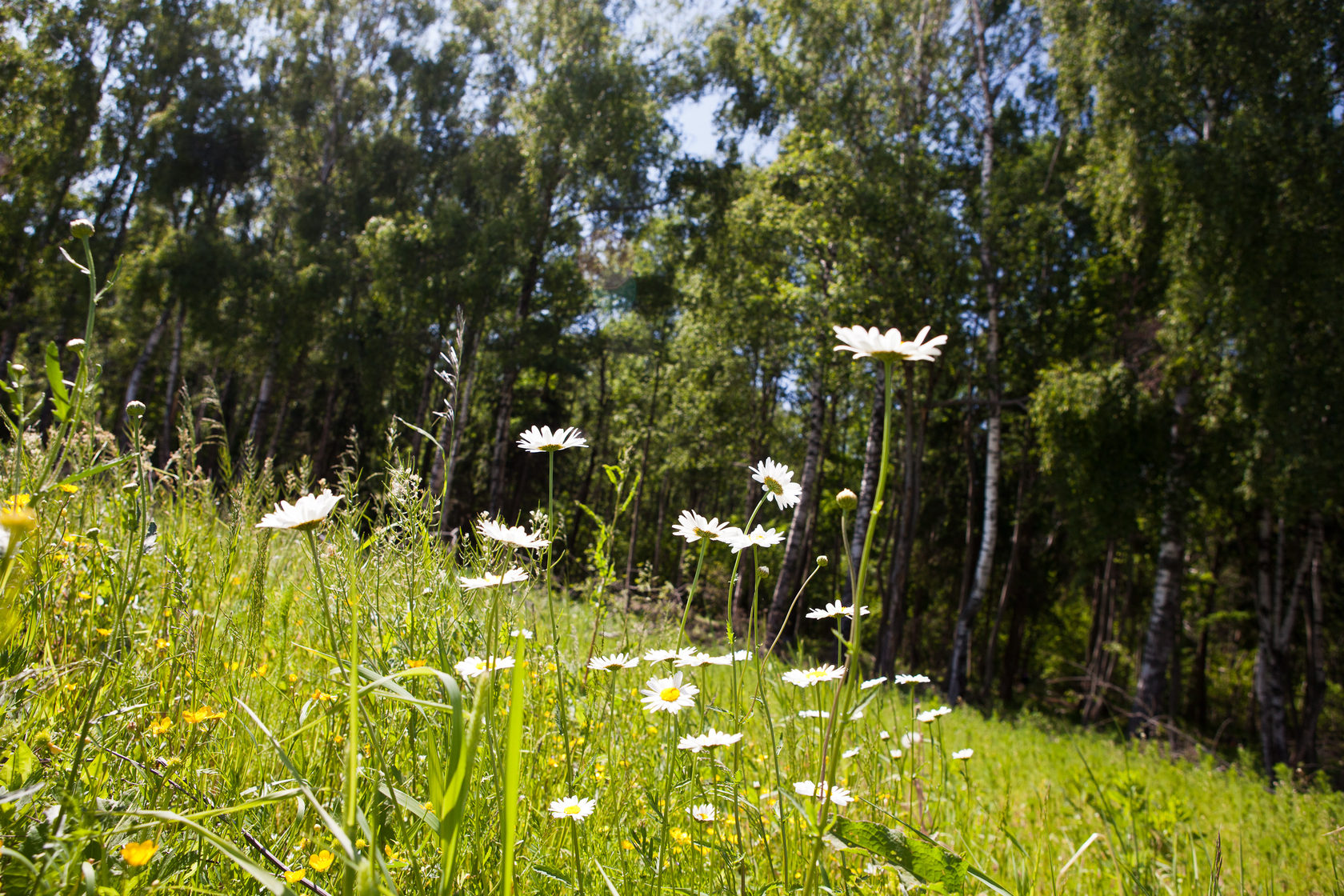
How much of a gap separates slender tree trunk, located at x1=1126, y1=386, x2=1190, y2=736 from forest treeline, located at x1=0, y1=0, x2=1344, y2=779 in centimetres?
4

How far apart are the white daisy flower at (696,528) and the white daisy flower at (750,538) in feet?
0.06

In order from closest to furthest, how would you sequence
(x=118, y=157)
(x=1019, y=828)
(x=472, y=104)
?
(x=1019, y=828) < (x=118, y=157) < (x=472, y=104)

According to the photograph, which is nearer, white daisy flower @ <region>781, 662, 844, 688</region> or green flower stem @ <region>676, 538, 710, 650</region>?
green flower stem @ <region>676, 538, 710, 650</region>

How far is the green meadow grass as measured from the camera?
76cm

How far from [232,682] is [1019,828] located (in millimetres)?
2514

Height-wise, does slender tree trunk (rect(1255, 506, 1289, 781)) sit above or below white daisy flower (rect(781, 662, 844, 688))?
below

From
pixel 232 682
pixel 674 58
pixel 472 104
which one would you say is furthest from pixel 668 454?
pixel 232 682

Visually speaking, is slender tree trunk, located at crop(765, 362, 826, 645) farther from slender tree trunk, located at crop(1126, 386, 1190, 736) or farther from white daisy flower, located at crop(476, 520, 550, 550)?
white daisy flower, located at crop(476, 520, 550, 550)

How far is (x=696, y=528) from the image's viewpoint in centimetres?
135

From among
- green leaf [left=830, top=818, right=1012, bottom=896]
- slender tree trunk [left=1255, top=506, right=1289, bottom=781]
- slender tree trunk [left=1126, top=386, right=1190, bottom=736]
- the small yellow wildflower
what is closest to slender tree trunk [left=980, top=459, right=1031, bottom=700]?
slender tree trunk [left=1255, top=506, right=1289, bottom=781]

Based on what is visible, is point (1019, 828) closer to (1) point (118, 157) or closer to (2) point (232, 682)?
(2) point (232, 682)

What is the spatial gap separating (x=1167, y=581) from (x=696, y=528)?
9.63 metres

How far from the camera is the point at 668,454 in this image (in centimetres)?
1563

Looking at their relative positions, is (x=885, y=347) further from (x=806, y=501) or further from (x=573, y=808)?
(x=806, y=501)
